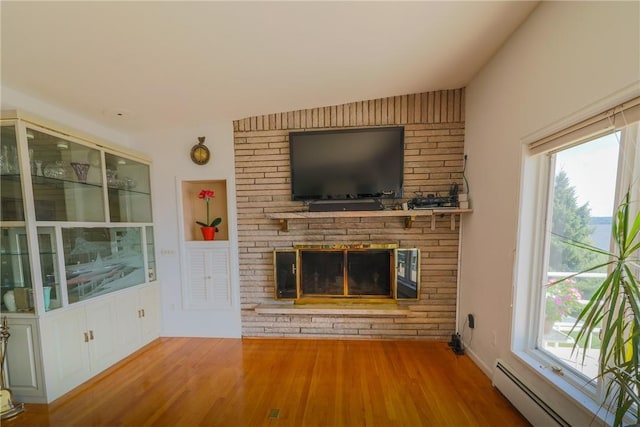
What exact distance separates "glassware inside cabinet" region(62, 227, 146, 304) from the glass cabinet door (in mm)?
163

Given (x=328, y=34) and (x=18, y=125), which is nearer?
(x=328, y=34)

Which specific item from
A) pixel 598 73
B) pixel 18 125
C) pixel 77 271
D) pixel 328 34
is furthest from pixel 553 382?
pixel 18 125

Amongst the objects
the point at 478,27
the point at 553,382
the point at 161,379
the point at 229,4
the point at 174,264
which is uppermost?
the point at 478,27

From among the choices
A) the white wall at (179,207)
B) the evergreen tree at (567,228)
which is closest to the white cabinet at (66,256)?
the white wall at (179,207)

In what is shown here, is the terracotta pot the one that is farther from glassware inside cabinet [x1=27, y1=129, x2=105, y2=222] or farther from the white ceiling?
the white ceiling

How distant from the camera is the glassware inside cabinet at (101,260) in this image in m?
2.03

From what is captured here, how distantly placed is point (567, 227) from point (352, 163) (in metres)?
1.69

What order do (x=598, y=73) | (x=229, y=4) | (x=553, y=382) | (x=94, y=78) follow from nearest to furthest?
1. (x=598, y=73)
2. (x=229, y=4)
3. (x=553, y=382)
4. (x=94, y=78)

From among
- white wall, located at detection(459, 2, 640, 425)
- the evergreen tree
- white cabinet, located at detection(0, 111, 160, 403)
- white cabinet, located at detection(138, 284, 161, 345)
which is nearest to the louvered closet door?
white cabinet, located at detection(138, 284, 161, 345)

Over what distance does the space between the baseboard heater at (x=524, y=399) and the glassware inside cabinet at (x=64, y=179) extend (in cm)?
373

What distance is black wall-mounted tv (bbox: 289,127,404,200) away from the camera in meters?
2.47

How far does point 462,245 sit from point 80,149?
3809 mm

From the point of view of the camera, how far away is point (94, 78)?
1.73 meters

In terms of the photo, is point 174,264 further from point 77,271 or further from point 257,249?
point 257,249
